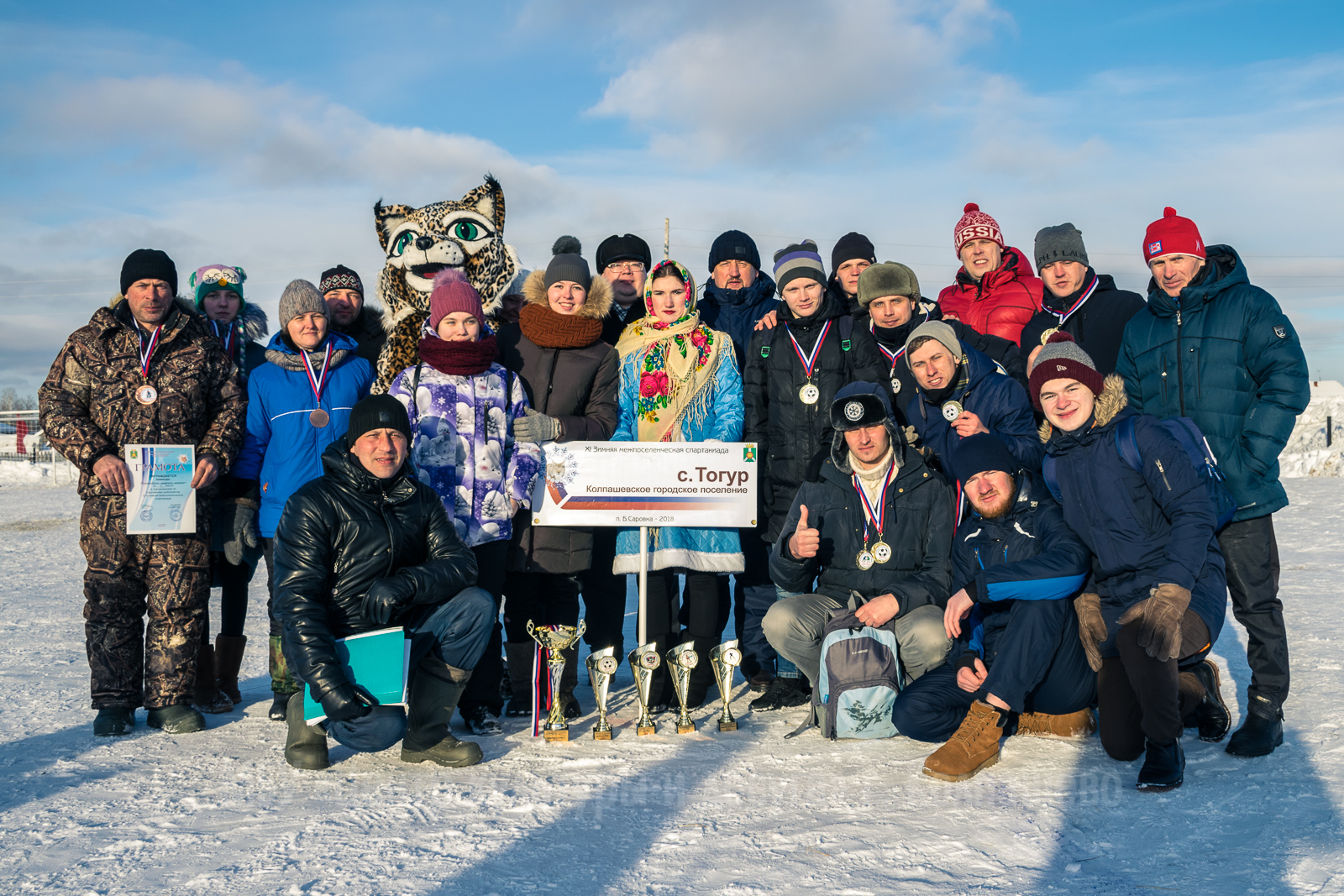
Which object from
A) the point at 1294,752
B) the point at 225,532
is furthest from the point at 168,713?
the point at 1294,752

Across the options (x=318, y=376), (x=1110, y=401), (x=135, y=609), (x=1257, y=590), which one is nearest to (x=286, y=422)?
(x=318, y=376)

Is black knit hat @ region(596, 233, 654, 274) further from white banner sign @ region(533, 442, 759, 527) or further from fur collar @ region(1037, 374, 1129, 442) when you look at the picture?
fur collar @ region(1037, 374, 1129, 442)

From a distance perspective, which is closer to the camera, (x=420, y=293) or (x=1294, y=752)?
(x=1294, y=752)

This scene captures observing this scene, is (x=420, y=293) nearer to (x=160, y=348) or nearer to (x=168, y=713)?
(x=160, y=348)

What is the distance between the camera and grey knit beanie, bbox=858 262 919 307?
5398 millimetres

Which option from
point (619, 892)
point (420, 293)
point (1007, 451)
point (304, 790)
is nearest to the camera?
point (619, 892)

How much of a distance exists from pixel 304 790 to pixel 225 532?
1.74 metres

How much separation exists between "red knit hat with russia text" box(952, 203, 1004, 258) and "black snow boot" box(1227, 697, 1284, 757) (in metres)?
2.86

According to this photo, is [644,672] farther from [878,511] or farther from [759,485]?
[878,511]

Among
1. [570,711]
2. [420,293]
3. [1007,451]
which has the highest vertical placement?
[420,293]

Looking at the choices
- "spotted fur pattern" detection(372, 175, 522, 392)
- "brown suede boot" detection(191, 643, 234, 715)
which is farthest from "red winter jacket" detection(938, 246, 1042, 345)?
"brown suede boot" detection(191, 643, 234, 715)

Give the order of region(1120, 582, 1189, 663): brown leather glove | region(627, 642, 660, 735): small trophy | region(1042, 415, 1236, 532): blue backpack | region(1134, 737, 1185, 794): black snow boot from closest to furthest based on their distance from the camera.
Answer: region(1134, 737, 1185, 794): black snow boot < region(1120, 582, 1189, 663): brown leather glove < region(1042, 415, 1236, 532): blue backpack < region(627, 642, 660, 735): small trophy

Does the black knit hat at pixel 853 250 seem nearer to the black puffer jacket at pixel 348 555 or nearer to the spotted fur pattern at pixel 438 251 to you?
the spotted fur pattern at pixel 438 251

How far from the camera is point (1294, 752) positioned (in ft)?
13.6
